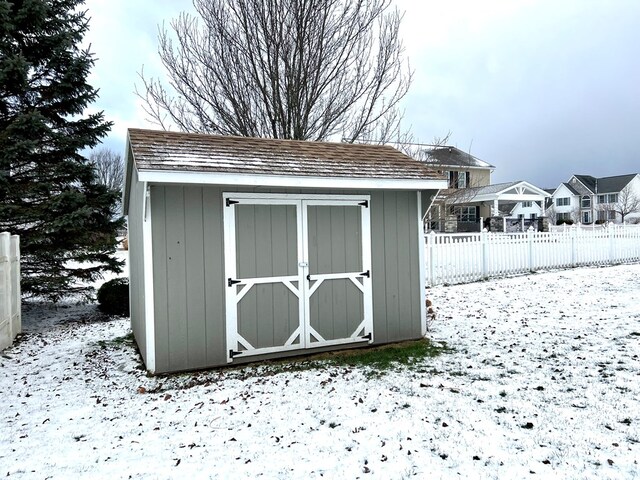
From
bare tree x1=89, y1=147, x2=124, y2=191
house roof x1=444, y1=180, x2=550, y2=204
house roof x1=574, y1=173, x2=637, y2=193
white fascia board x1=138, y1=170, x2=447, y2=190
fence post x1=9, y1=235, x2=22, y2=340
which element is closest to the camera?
white fascia board x1=138, y1=170, x2=447, y2=190

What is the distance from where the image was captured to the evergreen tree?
26.3ft

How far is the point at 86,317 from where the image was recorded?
8891mm

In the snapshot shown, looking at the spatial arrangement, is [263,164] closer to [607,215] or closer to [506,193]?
[506,193]

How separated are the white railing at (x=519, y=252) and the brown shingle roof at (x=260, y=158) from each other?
5.04 metres

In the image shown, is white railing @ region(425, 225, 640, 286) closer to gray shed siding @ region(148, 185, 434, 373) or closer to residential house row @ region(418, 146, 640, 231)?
residential house row @ region(418, 146, 640, 231)

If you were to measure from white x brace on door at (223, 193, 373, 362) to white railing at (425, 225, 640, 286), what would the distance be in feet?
17.7

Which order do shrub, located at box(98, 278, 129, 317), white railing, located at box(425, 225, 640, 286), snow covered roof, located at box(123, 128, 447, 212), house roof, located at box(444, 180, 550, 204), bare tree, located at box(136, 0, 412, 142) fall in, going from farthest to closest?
house roof, located at box(444, 180, 550, 204) < white railing, located at box(425, 225, 640, 286) < bare tree, located at box(136, 0, 412, 142) < shrub, located at box(98, 278, 129, 317) < snow covered roof, located at box(123, 128, 447, 212)

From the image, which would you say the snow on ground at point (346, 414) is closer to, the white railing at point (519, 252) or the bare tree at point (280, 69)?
the white railing at point (519, 252)

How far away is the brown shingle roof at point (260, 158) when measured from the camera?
4.67 m

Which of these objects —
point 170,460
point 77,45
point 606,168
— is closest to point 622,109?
point 77,45

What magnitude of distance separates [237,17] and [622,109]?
43.5 meters

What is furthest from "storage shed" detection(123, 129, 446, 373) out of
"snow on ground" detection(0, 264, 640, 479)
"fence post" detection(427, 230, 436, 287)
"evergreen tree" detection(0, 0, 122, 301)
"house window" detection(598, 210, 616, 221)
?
"house window" detection(598, 210, 616, 221)

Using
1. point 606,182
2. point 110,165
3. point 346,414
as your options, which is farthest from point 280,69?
point 606,182

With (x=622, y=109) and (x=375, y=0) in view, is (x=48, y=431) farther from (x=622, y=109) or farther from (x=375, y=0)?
(x=622, y=109)
